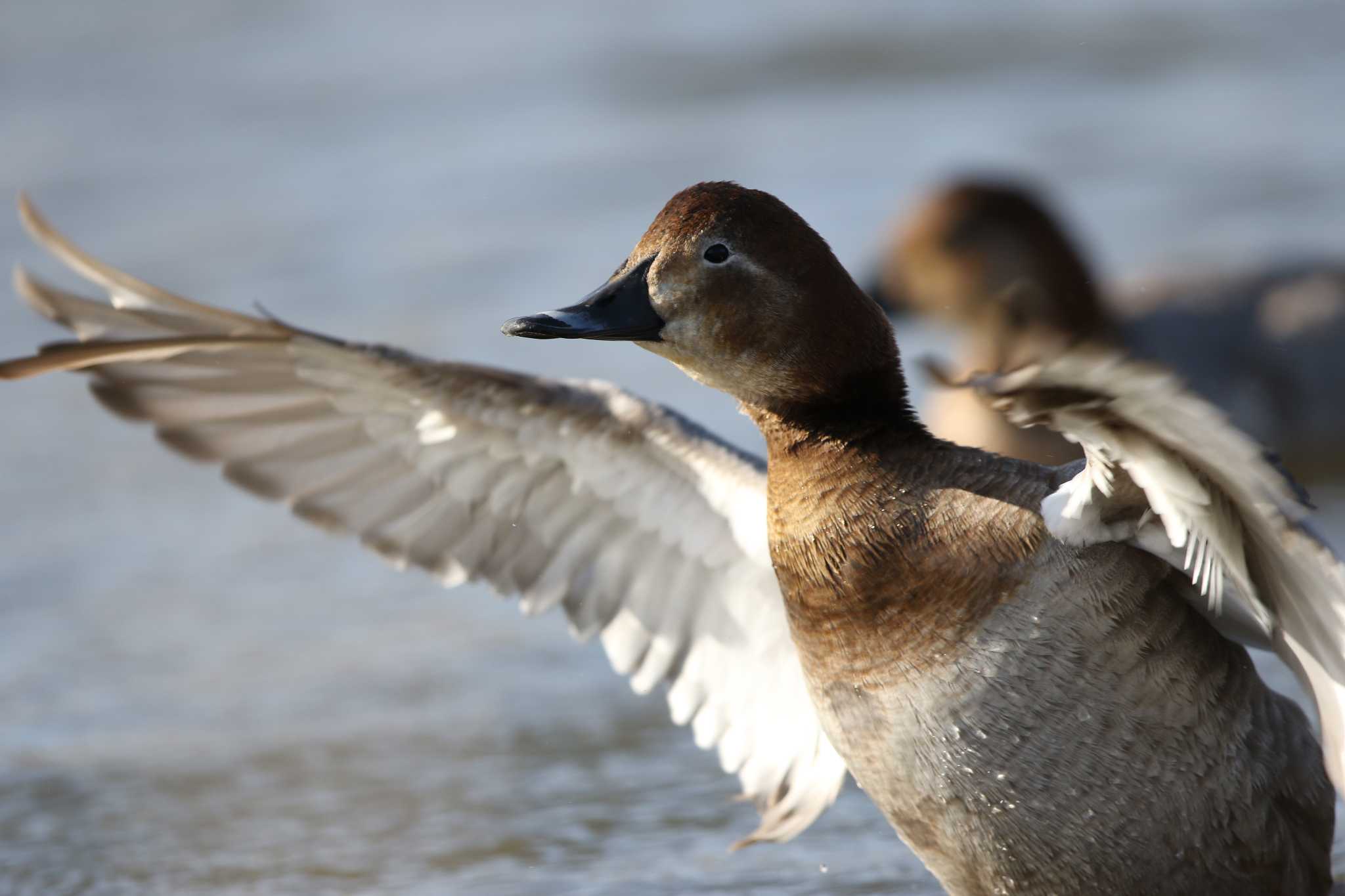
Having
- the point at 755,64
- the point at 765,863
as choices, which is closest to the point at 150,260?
the point at 755,64

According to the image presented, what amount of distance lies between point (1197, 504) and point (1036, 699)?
64 centimetres

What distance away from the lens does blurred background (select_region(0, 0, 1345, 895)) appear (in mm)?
5195

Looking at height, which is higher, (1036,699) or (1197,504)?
(1197,504)

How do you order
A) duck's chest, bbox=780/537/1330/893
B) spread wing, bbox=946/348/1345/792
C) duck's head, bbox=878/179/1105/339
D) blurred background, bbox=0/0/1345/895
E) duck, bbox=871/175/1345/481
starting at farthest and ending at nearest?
duck's head, bbox=878/179/1105/339 → duck, bbox=871/175/1345/481 → blurred background, bbox=0/0/1345/895 → duck's chest, bbox=780/537/1330/893 → spread wing, bbox=946/348/1345/792

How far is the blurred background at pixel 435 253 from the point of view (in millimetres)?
5195

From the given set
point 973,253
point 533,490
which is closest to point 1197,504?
point 533,490

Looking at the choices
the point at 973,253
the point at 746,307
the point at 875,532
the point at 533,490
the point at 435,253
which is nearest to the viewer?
the point at 875,532

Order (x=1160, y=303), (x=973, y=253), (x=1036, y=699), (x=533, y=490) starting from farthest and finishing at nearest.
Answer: (x=973, y=253), (x=1160, y=303), (x=533, y=490), (x=1036, y=699)

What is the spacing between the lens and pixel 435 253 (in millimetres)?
10344

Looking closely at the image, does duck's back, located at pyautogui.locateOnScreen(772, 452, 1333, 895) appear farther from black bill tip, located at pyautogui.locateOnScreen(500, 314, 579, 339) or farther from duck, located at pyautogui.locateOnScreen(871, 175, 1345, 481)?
duck, located at pyautogui.locateOnScreen(871, 175, 1345, 481)

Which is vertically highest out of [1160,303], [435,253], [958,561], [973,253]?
[435,253]

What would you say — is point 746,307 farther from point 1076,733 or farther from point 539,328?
point 1076,733

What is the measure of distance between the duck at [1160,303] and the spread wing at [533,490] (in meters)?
3.39

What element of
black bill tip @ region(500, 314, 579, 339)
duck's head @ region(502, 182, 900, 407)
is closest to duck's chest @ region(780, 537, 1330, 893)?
duck's head @ region(502, 182, 900, 407)
